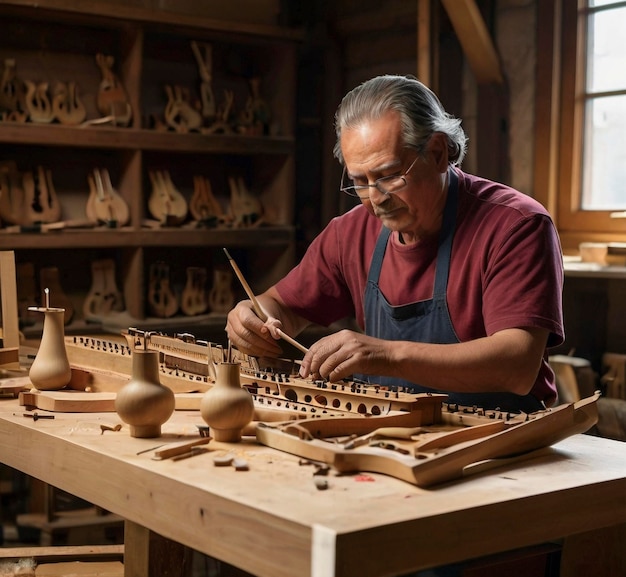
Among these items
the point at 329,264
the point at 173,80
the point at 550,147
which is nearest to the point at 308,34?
the point at 173,80

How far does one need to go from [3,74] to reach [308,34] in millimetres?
2155

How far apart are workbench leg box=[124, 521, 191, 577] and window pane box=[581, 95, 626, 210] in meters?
3.54

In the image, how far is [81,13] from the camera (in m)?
5.66

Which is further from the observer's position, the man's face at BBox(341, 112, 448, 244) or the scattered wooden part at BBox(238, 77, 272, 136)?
the scattered wooden part at BBox(238, 77, 272, 136)

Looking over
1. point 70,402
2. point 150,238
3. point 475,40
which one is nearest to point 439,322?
point 70,402

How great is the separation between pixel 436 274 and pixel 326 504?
143 cm

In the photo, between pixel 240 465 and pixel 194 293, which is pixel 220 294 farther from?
pixel 240 465

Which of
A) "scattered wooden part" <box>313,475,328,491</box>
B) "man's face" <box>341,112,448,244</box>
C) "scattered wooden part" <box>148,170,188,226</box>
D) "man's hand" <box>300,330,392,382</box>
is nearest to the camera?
"scattered wooden part" <box>313,475,328,491</box>

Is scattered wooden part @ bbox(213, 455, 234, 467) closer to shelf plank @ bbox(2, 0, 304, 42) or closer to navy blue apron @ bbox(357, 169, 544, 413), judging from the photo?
navy blue apron @ bbox(357, 169, 544, 413)

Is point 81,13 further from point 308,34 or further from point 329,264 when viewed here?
point 329,264

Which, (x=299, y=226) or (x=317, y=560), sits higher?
(x=299, y=226)

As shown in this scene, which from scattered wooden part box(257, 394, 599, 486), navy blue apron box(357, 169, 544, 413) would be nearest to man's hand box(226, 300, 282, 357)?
navy blue apron box(357, 169, 544, 413)

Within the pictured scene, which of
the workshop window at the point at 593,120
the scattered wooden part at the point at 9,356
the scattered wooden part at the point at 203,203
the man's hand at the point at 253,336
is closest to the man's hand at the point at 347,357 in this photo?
the man's hand at the point at 253,336

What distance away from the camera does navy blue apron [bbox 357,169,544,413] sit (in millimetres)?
3039
